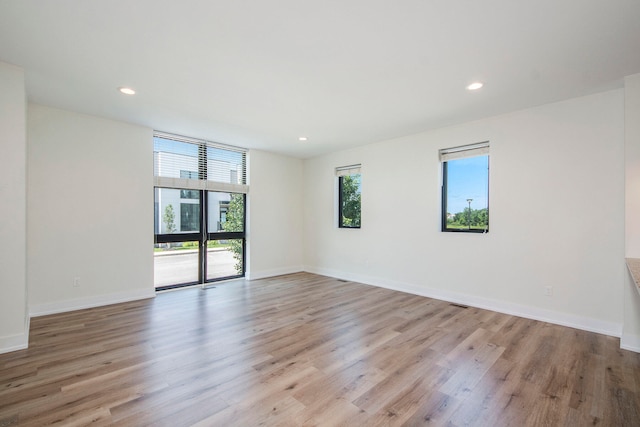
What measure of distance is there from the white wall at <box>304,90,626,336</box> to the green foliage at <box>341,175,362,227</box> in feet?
1.37

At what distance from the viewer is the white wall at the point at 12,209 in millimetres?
2764

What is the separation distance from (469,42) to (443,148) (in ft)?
7.85

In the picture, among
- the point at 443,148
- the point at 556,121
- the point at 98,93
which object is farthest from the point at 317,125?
the point at 556,121

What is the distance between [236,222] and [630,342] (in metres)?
5.74

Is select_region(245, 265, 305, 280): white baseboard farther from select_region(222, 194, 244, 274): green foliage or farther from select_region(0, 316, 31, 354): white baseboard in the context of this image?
select_region(0, 316, 31, 354): white baseboard

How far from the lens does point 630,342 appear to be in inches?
112

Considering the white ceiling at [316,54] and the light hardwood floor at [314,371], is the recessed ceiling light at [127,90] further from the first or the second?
the light hardwood floor at [314,371]

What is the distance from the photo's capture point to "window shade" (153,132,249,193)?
4914 millimetres

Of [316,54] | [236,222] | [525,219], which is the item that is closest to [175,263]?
[236,222]

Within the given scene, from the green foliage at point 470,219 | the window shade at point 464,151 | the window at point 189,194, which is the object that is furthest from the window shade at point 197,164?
the green foliage at point 470,219

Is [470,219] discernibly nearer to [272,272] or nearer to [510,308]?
[510,308]

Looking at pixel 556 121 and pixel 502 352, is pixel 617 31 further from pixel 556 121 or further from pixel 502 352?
pixel 502 352

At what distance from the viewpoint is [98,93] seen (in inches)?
133

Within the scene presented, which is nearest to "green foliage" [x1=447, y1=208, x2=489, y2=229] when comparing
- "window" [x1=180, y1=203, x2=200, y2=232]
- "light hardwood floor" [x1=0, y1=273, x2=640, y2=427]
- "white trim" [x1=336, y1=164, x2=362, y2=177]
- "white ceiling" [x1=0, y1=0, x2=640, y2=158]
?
"light hardwood floor" [x1=0, y1=273, x2=640, y2=427]
